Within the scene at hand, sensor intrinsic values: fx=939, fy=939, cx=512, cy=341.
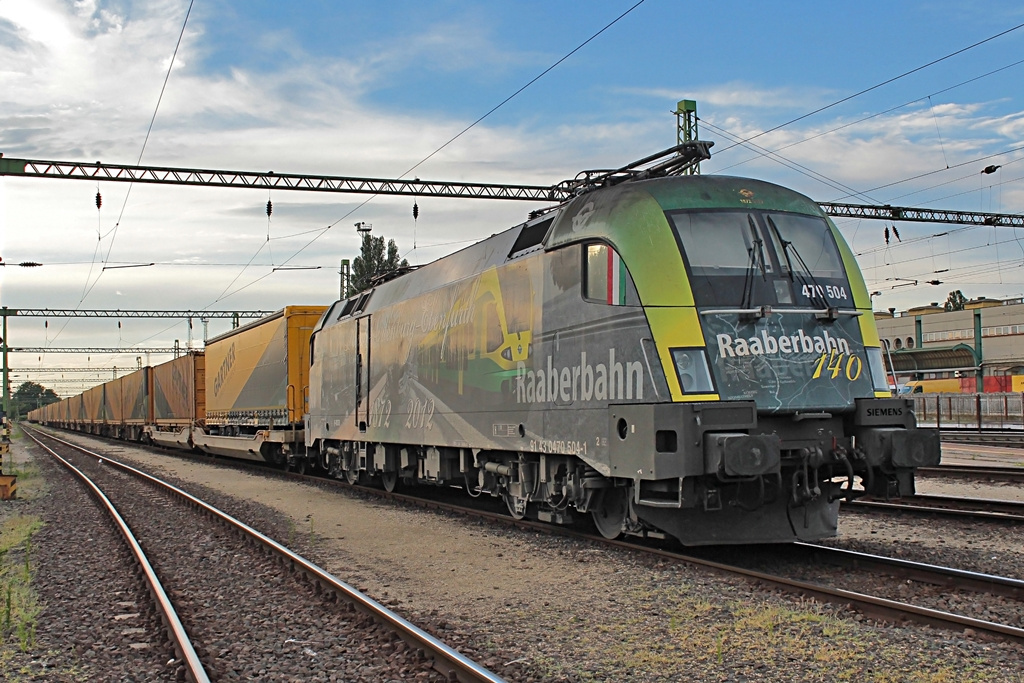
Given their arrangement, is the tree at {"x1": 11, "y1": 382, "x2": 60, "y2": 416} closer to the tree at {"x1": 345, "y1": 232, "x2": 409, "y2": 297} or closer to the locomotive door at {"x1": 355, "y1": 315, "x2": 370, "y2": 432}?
the tree at {"x1": 345, "y1": 232, "x2": 409, "y2": 297}

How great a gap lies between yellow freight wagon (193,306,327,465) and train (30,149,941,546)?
36.7 ft

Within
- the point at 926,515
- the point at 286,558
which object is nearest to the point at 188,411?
the point at 286,558

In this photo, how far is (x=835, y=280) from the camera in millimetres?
8758

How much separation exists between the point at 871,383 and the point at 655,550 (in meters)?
2.52

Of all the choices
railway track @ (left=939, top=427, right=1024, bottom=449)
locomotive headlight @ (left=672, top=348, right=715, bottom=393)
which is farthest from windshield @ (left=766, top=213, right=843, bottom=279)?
railway track @ (left=939, top=427, right=1024, bottom=449)

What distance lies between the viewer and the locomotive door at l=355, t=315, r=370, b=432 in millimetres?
15688

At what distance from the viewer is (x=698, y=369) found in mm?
7957

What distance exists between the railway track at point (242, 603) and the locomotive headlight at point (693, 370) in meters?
3.05

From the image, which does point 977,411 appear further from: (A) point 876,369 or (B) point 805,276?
(B) point 805,276

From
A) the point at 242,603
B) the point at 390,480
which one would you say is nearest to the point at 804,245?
the point at 242,603

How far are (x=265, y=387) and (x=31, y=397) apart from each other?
177 metres

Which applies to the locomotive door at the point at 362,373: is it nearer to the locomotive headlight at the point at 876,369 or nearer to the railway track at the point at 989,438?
the locomotive headlight at the point at 876,369

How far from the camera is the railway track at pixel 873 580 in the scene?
607 cm

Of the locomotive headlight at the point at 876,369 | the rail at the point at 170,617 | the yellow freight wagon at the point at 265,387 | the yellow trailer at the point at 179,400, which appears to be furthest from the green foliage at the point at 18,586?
the yellow trailer at the point at 179,400
